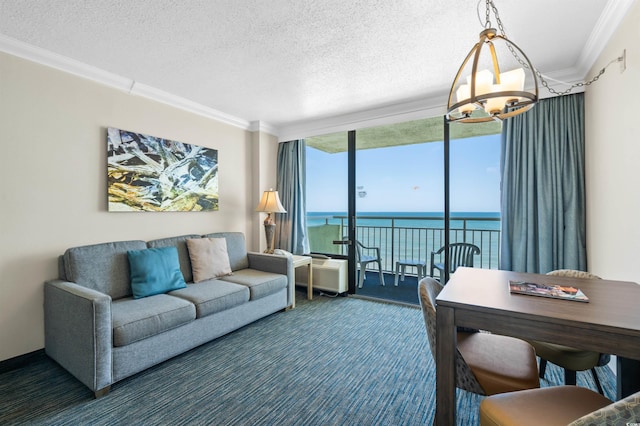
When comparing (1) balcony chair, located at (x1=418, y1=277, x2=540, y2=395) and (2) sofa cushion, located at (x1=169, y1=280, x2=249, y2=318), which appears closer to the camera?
(1) balcony chair, located at (x1=418, y1=277, x2=540, y2=395)

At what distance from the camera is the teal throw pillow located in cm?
258

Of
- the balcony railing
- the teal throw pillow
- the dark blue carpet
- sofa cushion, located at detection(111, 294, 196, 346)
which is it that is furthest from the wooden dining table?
the balcony railing

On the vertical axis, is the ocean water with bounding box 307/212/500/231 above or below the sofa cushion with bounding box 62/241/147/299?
above

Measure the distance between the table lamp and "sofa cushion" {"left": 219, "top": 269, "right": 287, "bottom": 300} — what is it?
62 cm

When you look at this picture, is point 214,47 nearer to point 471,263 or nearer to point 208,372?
point 208,372

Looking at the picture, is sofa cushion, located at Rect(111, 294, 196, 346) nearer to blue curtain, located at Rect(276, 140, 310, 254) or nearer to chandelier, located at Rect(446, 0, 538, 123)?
blue curtain, located at Rect(276, 140, 310, 254)

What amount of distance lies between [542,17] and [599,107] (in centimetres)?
97

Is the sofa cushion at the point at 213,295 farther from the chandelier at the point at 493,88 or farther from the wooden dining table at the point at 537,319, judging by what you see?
the chandelier at the point at 493,88

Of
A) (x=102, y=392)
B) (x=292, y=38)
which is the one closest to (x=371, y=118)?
(x=292, y=38)

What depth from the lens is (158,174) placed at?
3.17 meters

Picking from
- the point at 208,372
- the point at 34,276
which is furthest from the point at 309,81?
the point at 34,276

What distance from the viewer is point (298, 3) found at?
6.00 feet

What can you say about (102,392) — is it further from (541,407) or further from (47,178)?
(541,407)

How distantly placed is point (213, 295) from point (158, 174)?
1517mm
